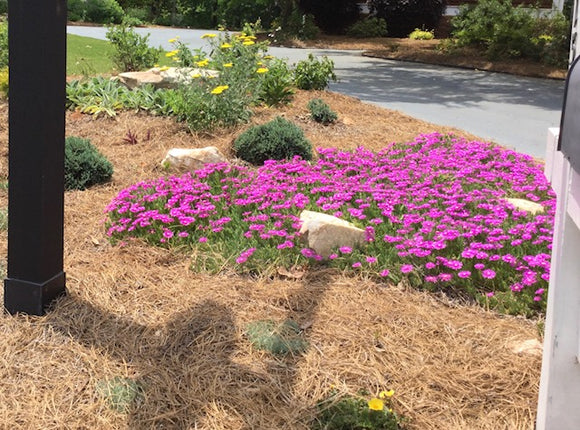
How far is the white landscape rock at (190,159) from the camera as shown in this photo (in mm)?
6094

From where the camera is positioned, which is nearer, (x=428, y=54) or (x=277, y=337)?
(x=277, y=337)

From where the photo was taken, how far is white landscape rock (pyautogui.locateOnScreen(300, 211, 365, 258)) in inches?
165

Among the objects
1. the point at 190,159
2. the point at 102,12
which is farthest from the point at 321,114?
the point at 102,12

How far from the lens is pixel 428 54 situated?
19375 mm

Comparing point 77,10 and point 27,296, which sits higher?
point 77,10

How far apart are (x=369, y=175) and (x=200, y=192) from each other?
1.53 metres

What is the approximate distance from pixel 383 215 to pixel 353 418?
2332 mm

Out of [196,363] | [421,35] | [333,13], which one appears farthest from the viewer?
[333,13]

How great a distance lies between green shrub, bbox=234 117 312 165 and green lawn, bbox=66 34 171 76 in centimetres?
554

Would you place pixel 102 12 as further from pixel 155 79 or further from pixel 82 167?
pixel 82 167

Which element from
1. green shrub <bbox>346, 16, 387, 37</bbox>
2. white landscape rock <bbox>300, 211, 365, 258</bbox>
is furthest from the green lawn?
green shrub <bbox>346, 16, 387, 37</bbox>

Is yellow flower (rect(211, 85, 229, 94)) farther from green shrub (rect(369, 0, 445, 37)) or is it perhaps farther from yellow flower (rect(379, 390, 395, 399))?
green shrub (rect(369, 0, 445, 37))

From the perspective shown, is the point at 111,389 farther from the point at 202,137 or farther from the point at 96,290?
the point at 202,137

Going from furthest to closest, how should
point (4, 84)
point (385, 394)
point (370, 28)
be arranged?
1. point (370, 28)
2. point (4, 84)
3. point (385, 394)
